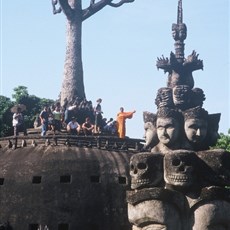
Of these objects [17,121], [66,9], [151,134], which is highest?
[66,9]

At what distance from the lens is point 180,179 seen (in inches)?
399

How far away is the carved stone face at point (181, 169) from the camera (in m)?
10.1

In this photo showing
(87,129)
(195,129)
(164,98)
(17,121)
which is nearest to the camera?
(195,129)

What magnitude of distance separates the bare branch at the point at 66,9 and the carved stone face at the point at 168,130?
24266mm

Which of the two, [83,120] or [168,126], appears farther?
[83,120]

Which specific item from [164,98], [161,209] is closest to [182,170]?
[161,209]

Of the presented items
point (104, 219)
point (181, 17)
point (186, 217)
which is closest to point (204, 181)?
point (186, 217)

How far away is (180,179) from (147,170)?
547 mm

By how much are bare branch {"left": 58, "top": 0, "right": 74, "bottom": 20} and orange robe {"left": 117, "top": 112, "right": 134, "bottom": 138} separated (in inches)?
435

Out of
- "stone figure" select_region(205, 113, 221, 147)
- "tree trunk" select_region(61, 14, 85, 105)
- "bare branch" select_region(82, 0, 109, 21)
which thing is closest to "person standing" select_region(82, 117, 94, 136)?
"tree trunk" select_region(61, 14, 85, 105)

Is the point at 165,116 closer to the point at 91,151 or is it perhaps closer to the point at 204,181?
the point at 204,181

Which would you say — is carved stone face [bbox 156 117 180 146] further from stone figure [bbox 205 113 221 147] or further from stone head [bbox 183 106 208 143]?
stone figure [bbox 205 113 221 147]

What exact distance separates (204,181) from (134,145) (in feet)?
49.5

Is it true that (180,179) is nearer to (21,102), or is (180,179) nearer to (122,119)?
(122,119)
